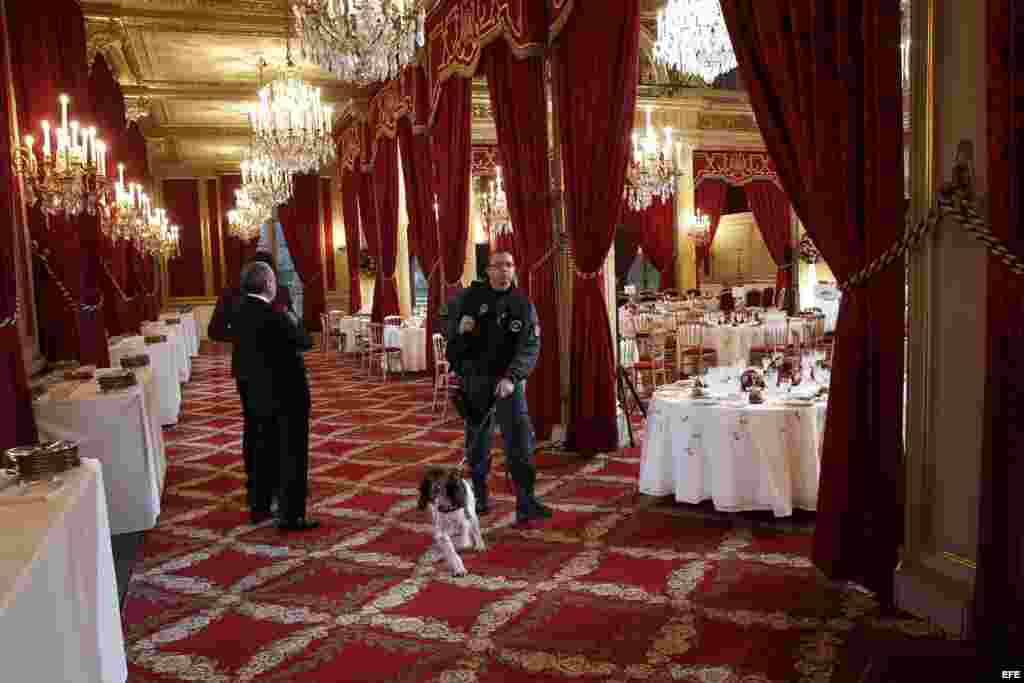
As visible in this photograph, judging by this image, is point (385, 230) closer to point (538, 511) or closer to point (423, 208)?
point (423, 208)

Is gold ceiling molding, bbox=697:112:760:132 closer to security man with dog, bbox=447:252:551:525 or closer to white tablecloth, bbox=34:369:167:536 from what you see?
security man with dog, bbox=447:252:551:525

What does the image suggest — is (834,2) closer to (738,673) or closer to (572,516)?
(738,673)

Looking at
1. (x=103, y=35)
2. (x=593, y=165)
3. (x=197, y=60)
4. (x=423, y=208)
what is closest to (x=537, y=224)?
(x=593, y=165)

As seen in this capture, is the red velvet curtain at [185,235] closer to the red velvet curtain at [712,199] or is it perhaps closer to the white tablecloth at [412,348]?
the white tablecloth at [412,348]

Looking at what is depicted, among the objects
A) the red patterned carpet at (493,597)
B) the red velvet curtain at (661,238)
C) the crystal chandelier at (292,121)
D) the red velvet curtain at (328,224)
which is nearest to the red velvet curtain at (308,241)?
the red velvet curtain at (328,224)

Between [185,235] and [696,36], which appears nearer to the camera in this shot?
[696,36]

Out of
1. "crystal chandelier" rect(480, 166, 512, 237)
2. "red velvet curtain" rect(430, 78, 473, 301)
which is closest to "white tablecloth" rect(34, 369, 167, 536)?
"red velvet curtain" rect(430, 78, 473, 301)

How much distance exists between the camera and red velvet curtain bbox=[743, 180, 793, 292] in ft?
53.0

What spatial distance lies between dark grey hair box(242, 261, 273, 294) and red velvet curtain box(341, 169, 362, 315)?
1021 centimetres

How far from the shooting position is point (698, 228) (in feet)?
50.8

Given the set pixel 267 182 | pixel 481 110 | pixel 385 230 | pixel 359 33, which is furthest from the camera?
pixel 481 110

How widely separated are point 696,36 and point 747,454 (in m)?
3.32

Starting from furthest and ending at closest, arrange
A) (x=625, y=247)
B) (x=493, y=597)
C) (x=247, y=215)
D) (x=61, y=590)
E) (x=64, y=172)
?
(x=625, y=247)
(x=247, y=215)
(x=64, y=172)
(x=493, y=597)
(x=61, y=590)

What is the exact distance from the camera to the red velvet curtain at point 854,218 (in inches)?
120
